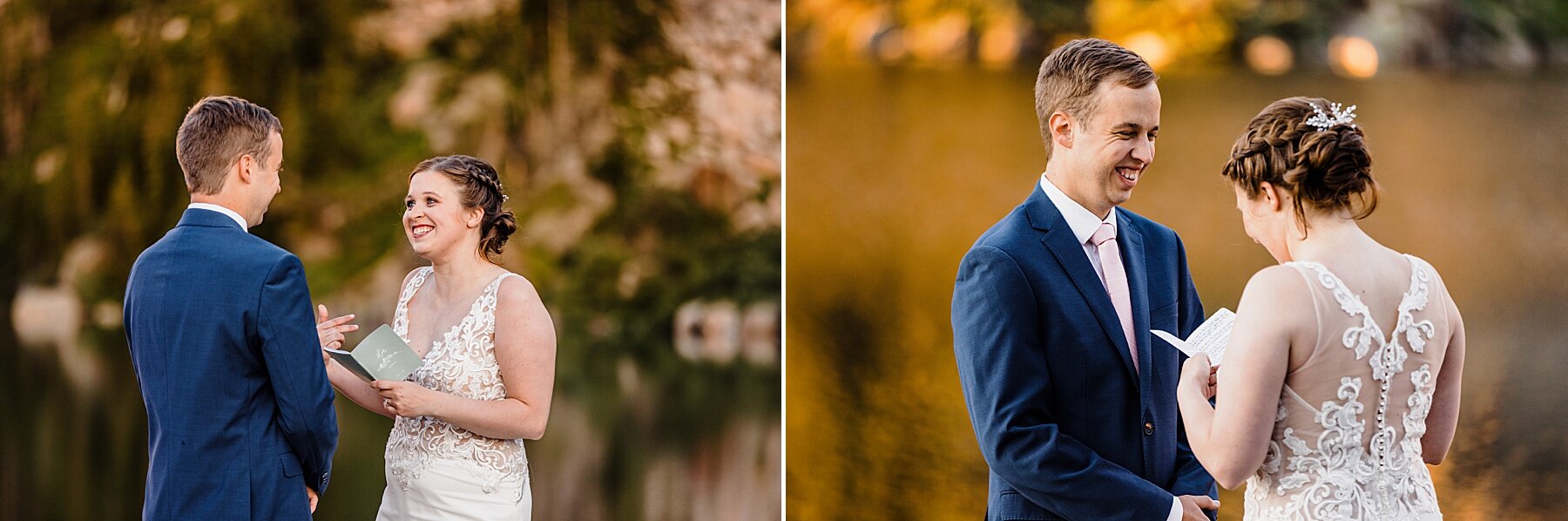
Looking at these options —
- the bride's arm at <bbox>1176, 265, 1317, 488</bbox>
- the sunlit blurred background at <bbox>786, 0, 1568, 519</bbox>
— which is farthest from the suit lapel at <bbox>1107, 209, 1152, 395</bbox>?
the sunlit blurred background at <bbox>786, 0, 1568, 519</bbox>

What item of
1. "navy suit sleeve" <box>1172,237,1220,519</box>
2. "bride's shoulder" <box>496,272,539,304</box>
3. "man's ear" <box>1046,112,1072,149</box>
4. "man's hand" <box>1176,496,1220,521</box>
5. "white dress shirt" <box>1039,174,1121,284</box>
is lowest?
"man's hand" <box>1176,496,1220,521</box>

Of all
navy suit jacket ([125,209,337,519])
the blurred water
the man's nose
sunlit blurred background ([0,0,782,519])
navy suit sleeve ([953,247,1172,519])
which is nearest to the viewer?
navy suit sleeve ([953,247,1172,519])

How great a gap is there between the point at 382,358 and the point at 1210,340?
4.95ft

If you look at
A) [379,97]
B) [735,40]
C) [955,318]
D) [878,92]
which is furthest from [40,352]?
[955,318]

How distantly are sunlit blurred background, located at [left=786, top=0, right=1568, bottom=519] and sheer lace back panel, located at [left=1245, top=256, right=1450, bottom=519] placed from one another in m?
2.47

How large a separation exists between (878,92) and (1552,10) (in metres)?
2.23

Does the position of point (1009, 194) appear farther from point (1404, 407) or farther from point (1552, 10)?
point (1404, 407)

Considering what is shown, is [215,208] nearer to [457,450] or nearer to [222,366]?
[222,366]

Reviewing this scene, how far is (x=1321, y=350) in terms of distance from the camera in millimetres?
1834

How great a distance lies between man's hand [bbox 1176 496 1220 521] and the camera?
6.63 feet

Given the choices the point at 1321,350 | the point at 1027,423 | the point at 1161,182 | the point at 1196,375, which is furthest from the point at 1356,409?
the point at 1161,182

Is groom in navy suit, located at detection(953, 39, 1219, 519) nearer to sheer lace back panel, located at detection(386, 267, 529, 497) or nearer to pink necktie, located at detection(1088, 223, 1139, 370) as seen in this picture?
pink necktie, located at detection(1088, 223, 1139, 370)

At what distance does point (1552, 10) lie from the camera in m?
4.08

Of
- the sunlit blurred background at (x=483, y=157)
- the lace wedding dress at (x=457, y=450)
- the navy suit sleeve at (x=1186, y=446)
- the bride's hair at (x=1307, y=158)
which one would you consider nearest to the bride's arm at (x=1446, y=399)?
the bride's hair at (x=1307, y=158)
